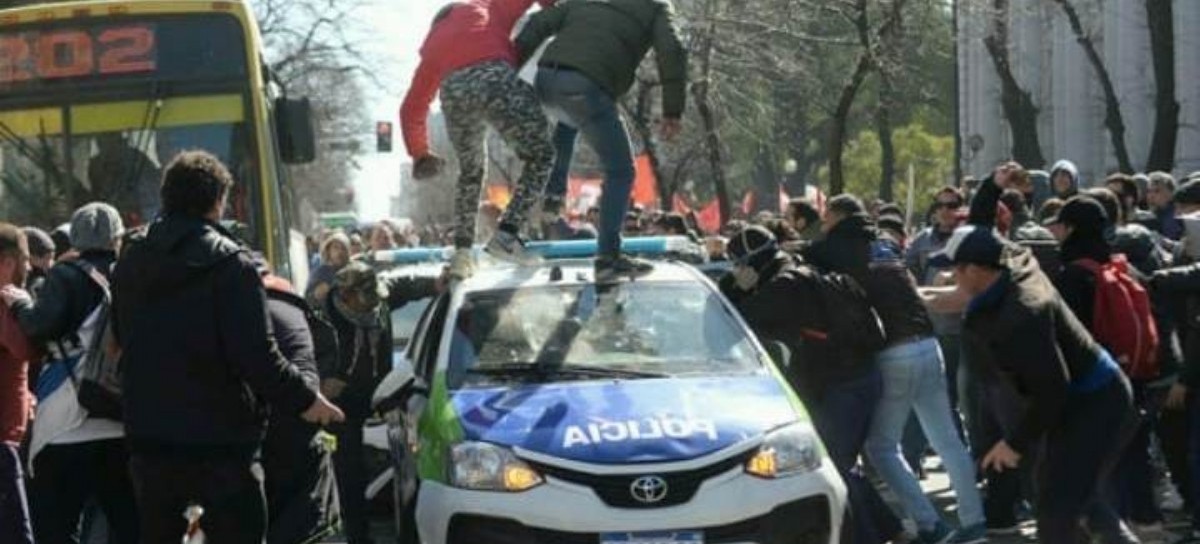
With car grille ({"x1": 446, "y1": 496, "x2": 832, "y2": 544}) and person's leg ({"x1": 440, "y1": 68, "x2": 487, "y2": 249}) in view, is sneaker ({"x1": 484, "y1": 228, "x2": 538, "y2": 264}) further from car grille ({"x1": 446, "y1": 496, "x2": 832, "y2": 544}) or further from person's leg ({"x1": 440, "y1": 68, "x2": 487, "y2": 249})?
car grille ({"x1": 446, "y1": 496, "x2": 832, "y2": 544})

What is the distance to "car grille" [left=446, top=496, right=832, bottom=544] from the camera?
779 cm

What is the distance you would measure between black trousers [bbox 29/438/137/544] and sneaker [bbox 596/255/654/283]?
252 cm

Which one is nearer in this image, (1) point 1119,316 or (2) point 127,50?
(1) point 1119,316

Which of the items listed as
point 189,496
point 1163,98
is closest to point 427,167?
point 189,496

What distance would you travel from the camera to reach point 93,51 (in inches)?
512

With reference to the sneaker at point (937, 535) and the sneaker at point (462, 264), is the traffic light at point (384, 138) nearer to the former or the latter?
the sneaker at point (462, 264)

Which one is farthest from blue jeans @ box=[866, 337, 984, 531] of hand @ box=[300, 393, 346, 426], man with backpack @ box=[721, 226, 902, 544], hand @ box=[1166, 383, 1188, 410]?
hand @ box=[300, 393, 346, 426]

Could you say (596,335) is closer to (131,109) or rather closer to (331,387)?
(331,387)

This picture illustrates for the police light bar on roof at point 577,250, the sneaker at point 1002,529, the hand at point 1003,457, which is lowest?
the sneaker at point 1002,529

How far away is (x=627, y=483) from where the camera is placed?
7.84 meters

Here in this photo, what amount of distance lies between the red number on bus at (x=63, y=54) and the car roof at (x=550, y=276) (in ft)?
14.9

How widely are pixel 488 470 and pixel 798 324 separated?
2.49 metres

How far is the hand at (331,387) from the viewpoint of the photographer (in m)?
10.3

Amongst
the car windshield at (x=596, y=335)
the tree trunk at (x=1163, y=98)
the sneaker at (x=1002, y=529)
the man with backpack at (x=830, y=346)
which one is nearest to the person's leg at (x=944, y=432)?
the man with backpack at (x=830, y=346)
